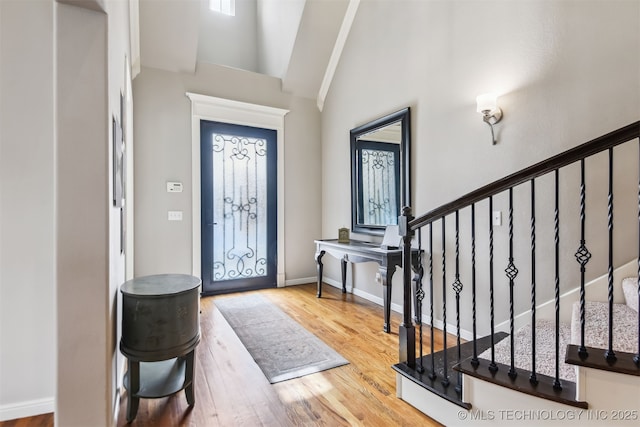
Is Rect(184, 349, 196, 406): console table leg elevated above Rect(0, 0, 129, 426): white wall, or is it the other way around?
Rect(0, 0, 129, 426): white wall

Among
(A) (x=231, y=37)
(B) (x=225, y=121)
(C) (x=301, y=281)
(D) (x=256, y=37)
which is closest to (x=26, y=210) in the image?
(B) (x=225, y=121)

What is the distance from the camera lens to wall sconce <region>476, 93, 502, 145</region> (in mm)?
2523

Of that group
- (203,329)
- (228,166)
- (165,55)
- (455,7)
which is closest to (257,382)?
(203,329)

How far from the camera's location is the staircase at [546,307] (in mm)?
1304

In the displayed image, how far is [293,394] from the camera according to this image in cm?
203

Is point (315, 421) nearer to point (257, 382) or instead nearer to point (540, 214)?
point (257, 382)

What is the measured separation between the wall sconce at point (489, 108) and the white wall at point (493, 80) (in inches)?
2.4

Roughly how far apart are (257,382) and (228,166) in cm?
294

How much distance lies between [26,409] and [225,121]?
346 cm

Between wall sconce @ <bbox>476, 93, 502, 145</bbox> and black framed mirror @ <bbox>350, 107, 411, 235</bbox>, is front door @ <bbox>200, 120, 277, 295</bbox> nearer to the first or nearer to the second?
black framed mirror @ <bbox>350, 107, 411, 235</bbox>

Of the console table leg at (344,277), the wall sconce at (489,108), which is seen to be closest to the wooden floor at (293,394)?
the console table leg at (344,277)

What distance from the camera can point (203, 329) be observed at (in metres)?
3.13

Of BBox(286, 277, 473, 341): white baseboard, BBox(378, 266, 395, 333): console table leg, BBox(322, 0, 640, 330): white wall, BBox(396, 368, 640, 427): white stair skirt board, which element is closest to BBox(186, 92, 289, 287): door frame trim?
BBox(286, 277, 473, 341): white baseboard

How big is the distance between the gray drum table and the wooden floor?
0.41ft
